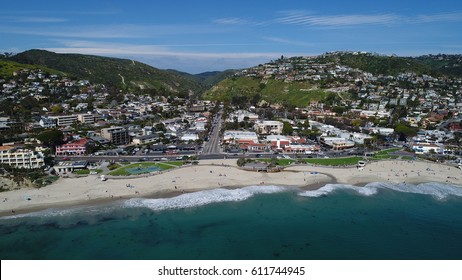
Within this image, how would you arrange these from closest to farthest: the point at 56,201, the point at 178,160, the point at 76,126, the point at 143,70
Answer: the point at 56,201
the point at 178,160
the point at 76,126
the point at 143,70

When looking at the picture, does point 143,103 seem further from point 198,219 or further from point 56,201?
point 198,219

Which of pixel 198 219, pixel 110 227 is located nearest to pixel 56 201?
pixel 110 227

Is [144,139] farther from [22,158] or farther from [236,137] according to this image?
[22,158]

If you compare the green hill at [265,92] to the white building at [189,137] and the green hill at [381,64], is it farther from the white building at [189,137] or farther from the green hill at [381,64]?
the white building at [189,137]

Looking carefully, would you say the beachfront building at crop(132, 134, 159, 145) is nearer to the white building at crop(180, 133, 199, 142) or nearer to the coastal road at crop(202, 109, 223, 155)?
the white building at crop(180, 133, 199, 142)

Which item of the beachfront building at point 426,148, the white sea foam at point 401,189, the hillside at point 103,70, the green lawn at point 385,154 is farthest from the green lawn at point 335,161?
the hillside at point 103,70

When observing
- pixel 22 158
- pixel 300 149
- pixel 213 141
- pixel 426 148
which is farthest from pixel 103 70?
pixel 426 148

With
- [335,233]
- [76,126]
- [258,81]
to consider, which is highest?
[258,81]
